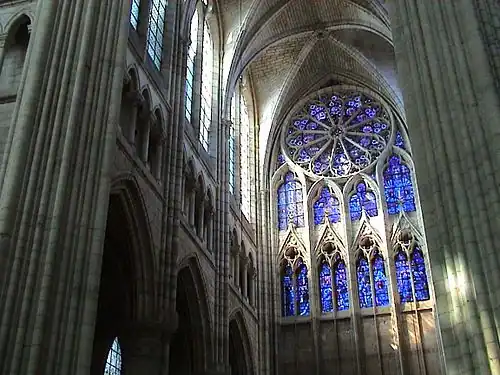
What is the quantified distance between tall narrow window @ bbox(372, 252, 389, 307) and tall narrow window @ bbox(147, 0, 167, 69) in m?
10.9

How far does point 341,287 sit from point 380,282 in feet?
4.43

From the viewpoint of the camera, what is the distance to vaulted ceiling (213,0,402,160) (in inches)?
872

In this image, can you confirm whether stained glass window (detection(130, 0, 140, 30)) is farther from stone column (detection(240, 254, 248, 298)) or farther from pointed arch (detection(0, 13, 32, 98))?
stone column (detection(240, 254, 248, 298))

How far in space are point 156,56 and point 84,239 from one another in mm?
7881

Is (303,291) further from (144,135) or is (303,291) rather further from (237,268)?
(144,135)

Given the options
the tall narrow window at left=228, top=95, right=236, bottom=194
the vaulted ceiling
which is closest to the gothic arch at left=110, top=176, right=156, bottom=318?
the tall narrow window at left=228, top=95, right=236, bottom=194

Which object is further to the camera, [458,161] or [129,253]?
[129,253]

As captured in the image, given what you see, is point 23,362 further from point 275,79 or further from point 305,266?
point 275,79

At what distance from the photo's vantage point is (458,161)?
9.74m

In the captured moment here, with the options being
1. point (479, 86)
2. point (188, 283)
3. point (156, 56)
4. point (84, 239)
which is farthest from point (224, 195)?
point (479, 86)

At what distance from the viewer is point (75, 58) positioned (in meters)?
11.8

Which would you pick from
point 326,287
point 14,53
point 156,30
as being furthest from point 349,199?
point 14,53

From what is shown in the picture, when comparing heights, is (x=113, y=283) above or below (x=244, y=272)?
below

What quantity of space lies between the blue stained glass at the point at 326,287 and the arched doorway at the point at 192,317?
6863 millimetres
